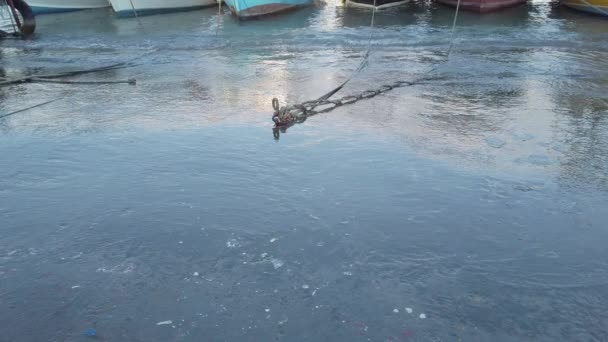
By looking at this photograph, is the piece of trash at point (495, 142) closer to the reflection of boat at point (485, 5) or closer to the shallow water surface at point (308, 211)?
the shallow water surface at point (308, 211)

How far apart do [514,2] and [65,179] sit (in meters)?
16.7

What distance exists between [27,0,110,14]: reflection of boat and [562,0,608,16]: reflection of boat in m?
19.2

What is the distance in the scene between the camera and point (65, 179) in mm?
4883

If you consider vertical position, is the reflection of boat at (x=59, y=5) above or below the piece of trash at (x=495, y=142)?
above

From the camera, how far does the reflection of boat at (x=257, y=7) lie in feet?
55.8

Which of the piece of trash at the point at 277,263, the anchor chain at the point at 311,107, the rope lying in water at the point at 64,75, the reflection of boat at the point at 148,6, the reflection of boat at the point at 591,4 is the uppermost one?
the reflection of boat at the point at 591,4

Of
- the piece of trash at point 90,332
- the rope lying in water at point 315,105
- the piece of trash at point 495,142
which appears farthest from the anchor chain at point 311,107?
the piece of trash at point 90,332

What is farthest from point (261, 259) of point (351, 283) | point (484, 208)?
point (484, 208)

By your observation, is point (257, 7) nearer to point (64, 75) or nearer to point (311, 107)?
point (64, 75)

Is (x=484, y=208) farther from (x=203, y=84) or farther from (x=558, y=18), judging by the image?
(x=558, y=18)

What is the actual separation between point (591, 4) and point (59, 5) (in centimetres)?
2016

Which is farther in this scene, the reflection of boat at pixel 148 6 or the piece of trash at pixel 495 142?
the reflection of boat at pixel 148 6

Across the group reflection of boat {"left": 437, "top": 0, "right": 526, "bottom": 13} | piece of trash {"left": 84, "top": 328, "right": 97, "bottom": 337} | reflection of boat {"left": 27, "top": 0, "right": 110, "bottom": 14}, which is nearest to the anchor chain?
piece of trash {"left": 84, "top": 328, "right": 97, "bottom": 337}

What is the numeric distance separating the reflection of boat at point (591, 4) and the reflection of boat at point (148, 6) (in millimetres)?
14183
